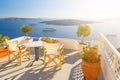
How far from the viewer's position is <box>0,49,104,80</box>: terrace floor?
491 cm

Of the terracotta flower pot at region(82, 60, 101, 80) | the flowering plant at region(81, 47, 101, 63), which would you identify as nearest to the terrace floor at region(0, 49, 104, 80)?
the terracotta flower pot at region(82, 60, 101, 80)

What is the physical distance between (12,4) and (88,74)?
4756cm

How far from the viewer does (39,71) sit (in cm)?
539

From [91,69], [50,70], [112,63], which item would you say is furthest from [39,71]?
[112,63]

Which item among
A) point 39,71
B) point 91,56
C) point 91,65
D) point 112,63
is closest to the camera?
point 112,63

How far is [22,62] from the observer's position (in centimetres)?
629

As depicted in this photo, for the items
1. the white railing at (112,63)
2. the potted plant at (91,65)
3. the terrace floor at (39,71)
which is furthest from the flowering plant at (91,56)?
the terrace floor at (39,71)

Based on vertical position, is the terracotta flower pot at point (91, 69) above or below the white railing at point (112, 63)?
below

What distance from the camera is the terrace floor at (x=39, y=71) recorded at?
16.1 feet

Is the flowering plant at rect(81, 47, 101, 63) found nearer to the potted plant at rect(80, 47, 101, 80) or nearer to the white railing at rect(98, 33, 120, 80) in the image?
the potted plant at rect(80, 47, 101, 80)

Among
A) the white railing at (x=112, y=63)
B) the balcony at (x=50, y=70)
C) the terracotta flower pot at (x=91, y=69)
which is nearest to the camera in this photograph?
the white railing at (x=112, y=63)

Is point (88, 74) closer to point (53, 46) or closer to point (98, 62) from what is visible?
point (98, 62)

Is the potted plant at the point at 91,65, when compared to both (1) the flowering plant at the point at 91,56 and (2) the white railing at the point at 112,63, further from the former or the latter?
(2) the white railing at the point at 112,63

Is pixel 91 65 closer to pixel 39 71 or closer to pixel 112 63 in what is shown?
pixel 112 63
